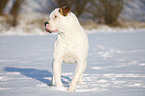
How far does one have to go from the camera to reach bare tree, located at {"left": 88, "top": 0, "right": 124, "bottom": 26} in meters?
21.1

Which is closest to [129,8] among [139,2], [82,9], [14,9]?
[139,2]

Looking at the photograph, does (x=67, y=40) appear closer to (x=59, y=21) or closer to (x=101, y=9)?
(x=59, y=21)

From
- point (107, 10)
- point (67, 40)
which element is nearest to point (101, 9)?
point (107, 10)

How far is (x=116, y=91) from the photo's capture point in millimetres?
3717

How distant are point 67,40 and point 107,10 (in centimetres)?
1817

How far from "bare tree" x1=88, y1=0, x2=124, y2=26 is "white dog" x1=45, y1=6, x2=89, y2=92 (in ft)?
57.7

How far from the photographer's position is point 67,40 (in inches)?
146

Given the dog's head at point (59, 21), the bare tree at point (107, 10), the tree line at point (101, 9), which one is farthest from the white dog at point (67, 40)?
the bare tree at point (107, 10)

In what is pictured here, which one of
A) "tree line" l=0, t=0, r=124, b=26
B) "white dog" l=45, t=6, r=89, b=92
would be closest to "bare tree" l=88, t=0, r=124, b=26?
"tree line" l=0, t=0, r=124, b=26

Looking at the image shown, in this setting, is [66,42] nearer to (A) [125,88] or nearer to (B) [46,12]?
(A) [125,88]

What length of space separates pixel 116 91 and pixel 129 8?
22897mm

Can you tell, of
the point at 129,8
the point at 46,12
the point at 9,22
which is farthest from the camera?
the point at 129,8

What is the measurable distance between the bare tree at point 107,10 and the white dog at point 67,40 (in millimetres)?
17576

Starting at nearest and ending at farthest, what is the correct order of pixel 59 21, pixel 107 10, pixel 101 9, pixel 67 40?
pixel 59 21 < pixel 67 40 < pixel 107 10 < pixel 101 9
